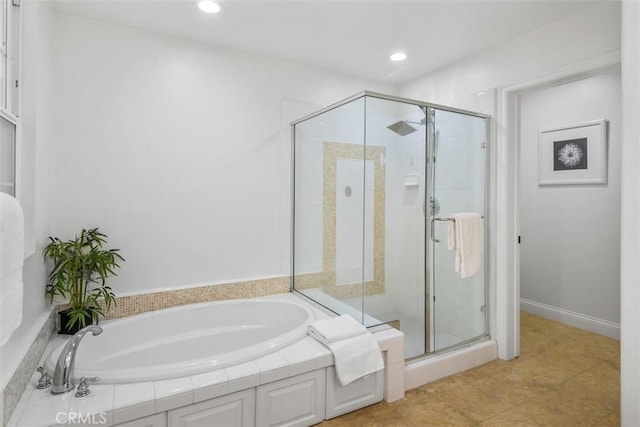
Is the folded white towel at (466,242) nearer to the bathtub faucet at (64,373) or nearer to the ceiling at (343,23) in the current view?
the ceiling at (343,23)

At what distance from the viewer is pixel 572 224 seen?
338 centimetres

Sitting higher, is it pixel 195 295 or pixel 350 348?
pixel 195 295

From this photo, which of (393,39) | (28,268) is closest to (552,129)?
(393,39)

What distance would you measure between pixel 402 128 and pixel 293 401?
6.68 ft

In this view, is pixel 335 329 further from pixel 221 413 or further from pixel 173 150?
pixel 173 150

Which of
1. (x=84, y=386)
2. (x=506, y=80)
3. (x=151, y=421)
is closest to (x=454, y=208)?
(x=506, y=80)

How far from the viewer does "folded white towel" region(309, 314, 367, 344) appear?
2023mm

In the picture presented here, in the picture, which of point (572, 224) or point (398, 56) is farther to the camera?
point (572, 224)

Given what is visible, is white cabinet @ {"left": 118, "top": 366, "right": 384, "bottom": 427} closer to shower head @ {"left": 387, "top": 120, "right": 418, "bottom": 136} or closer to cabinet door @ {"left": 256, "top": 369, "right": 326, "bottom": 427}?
cabinet door @ {"left": 256, "top": 369, "right": 326, "bottom": 427}

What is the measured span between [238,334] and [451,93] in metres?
2.73

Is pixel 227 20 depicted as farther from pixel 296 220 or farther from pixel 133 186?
pixel 296 220

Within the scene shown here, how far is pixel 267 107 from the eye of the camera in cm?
296

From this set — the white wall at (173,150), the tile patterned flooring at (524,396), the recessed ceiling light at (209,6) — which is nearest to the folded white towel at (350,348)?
the tile patterned flooring at (524,396)

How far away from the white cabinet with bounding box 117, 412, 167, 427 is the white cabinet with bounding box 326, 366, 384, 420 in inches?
33.4
